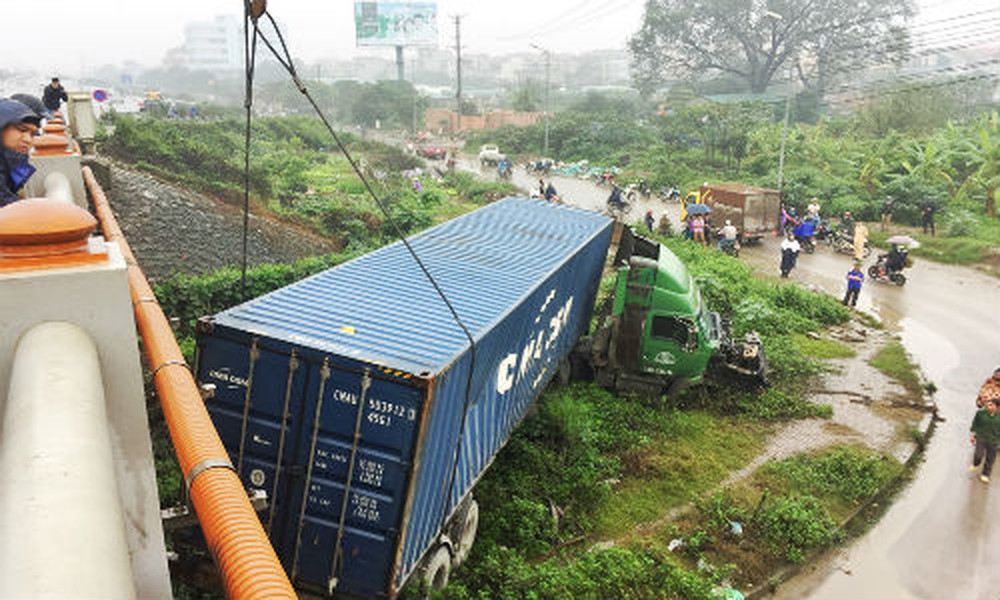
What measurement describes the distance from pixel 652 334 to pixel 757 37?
61.8 metres

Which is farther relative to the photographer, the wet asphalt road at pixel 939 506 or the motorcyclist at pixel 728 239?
the motorcyclist at pixel 728 239

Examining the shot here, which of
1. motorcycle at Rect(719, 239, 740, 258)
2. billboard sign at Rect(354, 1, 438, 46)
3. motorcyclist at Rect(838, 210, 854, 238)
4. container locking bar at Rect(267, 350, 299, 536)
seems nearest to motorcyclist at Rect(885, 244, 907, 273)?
motorcycle at Rect(719, 239, 740, 258)

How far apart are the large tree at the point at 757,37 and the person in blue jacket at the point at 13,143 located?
6631 centimetres

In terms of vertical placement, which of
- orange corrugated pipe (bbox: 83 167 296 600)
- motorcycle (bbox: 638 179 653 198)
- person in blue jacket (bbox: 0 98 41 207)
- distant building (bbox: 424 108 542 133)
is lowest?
orange corrugated pipe (bbox: 83 167 296 600)

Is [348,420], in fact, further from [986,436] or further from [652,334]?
[986,436]

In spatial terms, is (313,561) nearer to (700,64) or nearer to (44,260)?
(44,260)

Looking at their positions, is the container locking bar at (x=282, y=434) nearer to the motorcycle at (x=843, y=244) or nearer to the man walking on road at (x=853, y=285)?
the man walking on road at (x=853, y=285)

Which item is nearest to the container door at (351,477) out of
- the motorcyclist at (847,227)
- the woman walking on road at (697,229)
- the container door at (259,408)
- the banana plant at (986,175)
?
the container door at (259,408)

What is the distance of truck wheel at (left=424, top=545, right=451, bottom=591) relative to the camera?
24.2 ft

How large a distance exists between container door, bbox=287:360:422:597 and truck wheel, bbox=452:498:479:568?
201cm

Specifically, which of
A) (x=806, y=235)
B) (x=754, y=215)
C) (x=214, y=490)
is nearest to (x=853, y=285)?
(x=806, y=235)

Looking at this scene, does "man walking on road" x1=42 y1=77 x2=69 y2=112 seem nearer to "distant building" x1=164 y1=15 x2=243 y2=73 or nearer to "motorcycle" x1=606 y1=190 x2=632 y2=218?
"motorcycle" x1=606 y1=190 x2=632 y2=218

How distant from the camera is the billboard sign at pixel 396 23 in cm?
8025

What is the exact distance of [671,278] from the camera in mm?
12820
